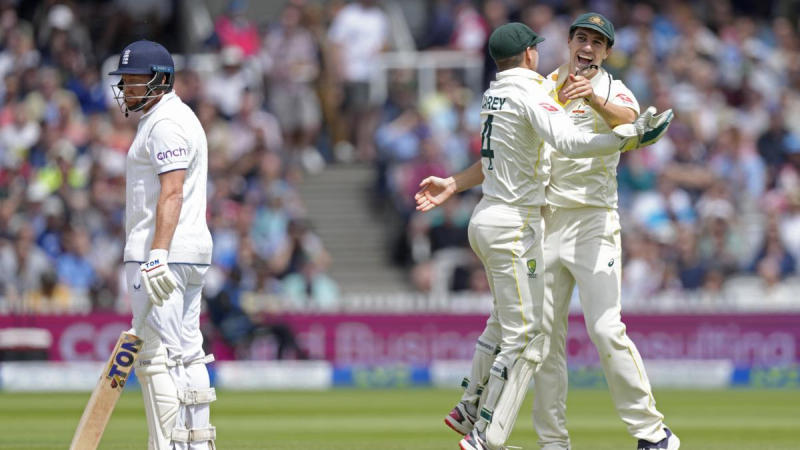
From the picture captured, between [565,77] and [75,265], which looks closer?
[565,77]

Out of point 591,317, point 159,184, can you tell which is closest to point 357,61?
point 591,317

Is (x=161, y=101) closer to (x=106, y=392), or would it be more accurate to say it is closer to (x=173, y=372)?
(x=173, y=372)

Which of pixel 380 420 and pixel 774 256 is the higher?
pixel 774 256

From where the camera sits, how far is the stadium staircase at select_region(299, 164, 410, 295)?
1630 centimetres

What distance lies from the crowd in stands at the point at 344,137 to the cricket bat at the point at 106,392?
7583mm

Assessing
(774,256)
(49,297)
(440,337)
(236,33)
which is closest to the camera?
(49,297)

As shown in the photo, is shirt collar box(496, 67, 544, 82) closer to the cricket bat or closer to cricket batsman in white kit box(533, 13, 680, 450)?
cricket batsman in white kit box(533, 13, 680, 450)

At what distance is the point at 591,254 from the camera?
6887 mm

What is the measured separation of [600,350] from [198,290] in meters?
1.94

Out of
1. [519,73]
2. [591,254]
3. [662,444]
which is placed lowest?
[662,444]

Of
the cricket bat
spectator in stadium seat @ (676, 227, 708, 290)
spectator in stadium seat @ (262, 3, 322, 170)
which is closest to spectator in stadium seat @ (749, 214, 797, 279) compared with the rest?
spectator in stadium seat @ (676, 227, 708, 290)

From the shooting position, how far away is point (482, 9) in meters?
18.5

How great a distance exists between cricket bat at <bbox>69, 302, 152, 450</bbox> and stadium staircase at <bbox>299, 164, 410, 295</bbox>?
30.9 feet

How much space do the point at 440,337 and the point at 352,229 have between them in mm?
2839
